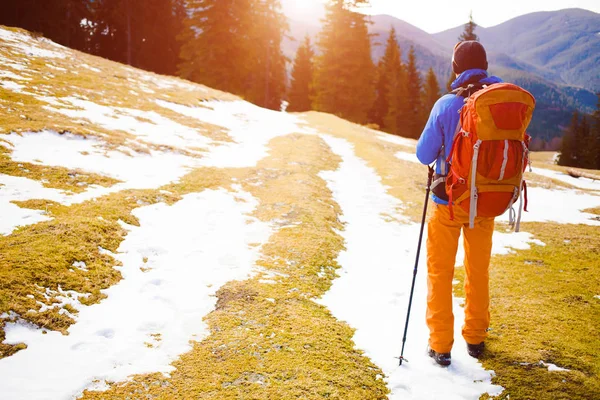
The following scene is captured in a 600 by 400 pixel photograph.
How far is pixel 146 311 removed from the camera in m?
4.44

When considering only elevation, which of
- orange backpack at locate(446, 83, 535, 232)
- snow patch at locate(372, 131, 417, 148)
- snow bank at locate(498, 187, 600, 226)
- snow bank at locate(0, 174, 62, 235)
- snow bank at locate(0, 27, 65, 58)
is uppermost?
snow bank at locate(0, 27, 65, 58)

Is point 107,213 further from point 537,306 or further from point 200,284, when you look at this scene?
point 537,306

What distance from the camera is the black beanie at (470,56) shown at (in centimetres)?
403

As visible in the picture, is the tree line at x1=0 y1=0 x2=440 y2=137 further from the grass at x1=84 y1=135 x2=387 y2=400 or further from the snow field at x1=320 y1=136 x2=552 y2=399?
the grass at x1=84 y1=135 x2=387 y2=400

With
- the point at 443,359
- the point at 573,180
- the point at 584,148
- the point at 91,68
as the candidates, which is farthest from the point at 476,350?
the point at 584,148

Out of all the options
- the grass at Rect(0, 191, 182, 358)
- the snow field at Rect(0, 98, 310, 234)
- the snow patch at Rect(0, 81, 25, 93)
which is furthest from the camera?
the snow patch at Rect(0, 81, 25, 93)

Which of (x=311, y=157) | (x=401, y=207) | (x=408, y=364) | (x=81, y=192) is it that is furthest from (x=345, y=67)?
(x=408, y=364)

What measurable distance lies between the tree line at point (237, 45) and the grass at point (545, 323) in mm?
39513

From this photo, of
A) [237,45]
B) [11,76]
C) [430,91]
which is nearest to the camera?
[11,76]

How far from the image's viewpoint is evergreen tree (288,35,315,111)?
61.0 meters

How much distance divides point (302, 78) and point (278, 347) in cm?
6225

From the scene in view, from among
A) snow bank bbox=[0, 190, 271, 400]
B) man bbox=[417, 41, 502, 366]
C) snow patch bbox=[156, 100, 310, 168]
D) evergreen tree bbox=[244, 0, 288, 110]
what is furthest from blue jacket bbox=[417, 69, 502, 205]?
evergreen tree bbox=[244, 0, 288, 110]

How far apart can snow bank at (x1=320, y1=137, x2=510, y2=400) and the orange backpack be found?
172cm

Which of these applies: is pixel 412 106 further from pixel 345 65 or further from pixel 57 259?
pixel 57 259
